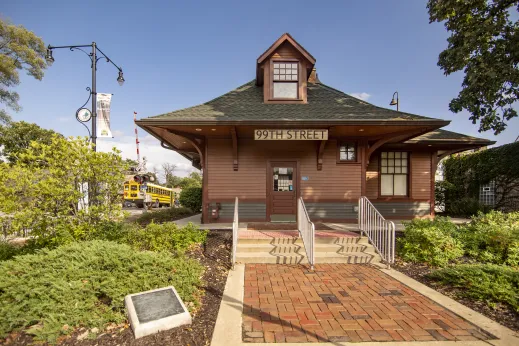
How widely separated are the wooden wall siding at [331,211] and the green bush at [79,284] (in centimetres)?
536

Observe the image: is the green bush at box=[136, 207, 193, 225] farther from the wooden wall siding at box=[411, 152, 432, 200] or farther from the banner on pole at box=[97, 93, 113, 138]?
the wooden wall siding at box=[411, 152, 432, 200]

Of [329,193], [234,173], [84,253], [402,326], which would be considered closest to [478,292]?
[402,326]

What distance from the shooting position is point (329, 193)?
880 centimetres

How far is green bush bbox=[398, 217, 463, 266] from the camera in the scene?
17.2 feet

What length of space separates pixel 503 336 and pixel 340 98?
7.90 meters

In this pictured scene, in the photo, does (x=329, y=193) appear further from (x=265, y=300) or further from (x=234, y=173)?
(x=265, y=300)

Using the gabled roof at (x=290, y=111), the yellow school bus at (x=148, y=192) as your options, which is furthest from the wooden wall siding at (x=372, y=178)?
A: the yellow school bus at (x=148, y=192)

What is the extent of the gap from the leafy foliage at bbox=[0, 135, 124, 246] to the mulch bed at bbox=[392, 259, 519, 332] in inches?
252

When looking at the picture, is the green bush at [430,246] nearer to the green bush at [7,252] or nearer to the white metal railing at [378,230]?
the white metal railing at [378,230]

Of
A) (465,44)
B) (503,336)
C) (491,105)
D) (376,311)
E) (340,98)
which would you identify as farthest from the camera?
(340,98)

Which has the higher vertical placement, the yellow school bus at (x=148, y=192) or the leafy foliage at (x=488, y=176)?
the leafy foliage at (x=488, y=176)

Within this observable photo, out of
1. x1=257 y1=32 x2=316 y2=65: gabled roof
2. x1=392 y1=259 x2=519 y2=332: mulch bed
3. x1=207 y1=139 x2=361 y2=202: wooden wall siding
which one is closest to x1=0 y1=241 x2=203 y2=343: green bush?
x1=392 y1=259 x2=519 y2=332: mulch bed

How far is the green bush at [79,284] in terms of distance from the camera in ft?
9.14

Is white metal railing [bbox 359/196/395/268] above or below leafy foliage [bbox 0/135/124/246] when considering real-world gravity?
below
